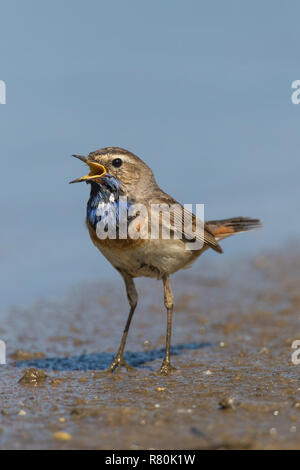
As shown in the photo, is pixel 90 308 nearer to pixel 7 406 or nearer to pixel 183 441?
pixel 7 406

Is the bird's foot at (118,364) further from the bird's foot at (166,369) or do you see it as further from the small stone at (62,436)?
the small stone at (62,436)

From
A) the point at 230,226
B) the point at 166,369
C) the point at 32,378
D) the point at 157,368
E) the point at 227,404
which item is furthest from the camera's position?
the point at 230,226

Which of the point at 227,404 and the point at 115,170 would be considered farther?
the point at 115,170

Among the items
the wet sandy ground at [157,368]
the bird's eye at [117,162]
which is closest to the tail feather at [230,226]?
the wet sandy ground at [157,368]

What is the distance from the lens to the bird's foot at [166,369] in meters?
7.02

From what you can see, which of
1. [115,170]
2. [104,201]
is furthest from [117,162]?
[104,201]

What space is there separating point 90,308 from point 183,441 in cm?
573

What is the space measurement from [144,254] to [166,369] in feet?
4.04

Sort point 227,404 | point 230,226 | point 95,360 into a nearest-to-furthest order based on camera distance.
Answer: point 227,404 → point 95,360 → point 230,226

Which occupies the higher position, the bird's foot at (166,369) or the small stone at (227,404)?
the bird's foot at (166,369)

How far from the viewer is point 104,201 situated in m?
6.75

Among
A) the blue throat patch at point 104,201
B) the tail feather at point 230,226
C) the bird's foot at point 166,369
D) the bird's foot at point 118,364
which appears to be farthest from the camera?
the tail feather at point 230,226

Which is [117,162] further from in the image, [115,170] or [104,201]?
[104,201]
